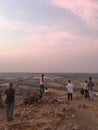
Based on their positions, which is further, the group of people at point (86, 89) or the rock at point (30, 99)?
the group of people at point (86, 89)

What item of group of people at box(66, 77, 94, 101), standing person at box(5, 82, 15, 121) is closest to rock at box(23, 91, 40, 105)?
group of people at box(66, 77, 94, 101)

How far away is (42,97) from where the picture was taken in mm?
21484

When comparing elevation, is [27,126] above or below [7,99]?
below

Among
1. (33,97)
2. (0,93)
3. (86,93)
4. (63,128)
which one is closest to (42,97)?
(33,97)

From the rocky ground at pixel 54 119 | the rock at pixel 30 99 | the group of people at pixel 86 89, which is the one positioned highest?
the group of people at pixel 86 89

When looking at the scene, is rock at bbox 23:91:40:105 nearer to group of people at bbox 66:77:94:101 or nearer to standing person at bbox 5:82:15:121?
group of people at bbox 66:77:94:101

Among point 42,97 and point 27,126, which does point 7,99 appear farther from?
point 42,97

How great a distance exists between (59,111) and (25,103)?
4650mm

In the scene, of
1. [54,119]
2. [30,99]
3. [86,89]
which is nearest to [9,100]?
[54,119]

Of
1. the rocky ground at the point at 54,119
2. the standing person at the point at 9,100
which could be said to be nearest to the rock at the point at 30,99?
the rocky ground at the point at 54,119

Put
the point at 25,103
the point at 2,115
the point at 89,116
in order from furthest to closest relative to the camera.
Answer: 1. the point at 25,103
2. the point at 2,115
3. the point at 89,116

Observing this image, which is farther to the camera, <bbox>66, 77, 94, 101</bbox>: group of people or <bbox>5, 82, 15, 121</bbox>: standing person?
<bbox>66, 77, 94, 101</bbox>: group of people

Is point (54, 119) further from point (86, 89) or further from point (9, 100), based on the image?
point (86, 89)

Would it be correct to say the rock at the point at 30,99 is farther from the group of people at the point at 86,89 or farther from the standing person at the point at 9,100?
the standing person at the point at 9,100
